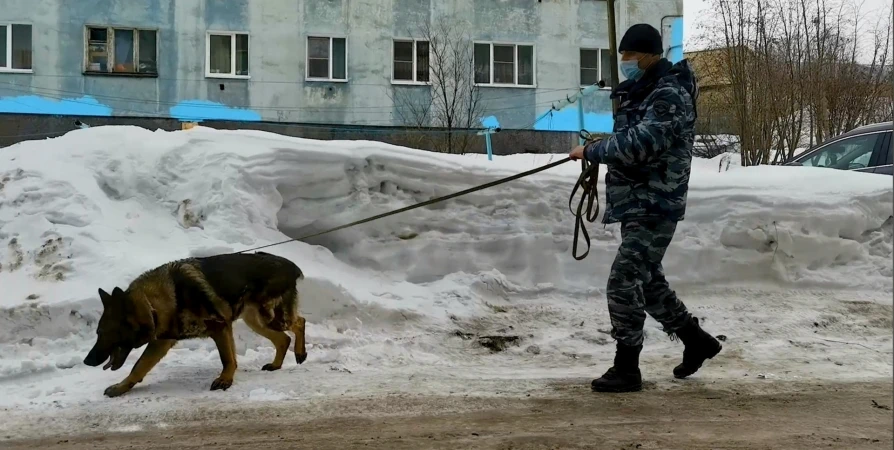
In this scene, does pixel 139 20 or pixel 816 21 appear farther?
pixel 139 20

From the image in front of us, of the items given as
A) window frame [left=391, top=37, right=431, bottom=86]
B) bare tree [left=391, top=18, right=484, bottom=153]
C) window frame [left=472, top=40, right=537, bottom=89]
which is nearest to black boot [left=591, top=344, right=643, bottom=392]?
bare tree [left=391, top=18, right=484, bottom=153]

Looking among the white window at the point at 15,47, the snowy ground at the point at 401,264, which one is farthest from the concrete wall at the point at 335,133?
the snowy ground at the point at 401,264

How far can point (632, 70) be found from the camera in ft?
12.5

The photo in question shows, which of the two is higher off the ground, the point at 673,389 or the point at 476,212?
the point at 476,212

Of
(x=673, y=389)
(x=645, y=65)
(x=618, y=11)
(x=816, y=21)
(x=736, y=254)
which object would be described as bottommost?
(x=673, y=389)

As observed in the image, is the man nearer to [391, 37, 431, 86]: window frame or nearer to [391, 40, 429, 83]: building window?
[391, 37, 431, 86]: window frame

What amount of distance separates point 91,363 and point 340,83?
1632cm

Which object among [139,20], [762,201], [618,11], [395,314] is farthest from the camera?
[618,11]

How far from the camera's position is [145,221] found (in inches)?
214

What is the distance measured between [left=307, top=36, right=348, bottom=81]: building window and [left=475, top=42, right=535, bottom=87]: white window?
3.71 meters

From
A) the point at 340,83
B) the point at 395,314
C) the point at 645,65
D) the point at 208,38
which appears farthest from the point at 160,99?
the point at 645,65

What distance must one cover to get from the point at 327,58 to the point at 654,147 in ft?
56.0

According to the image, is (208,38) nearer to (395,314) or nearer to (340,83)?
(340,83)

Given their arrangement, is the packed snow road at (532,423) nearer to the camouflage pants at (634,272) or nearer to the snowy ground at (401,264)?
the snowy ground at (401,264)
